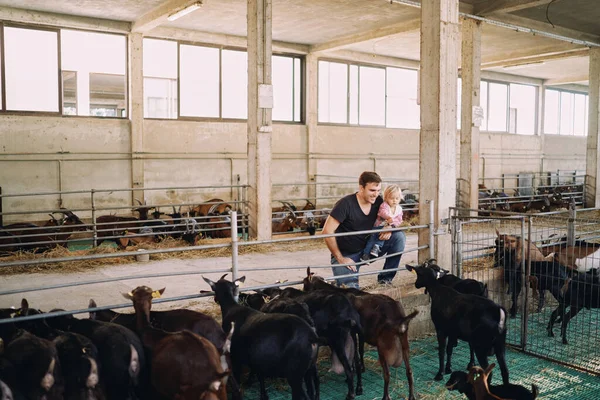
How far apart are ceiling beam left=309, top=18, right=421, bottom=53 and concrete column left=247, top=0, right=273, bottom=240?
4.53m

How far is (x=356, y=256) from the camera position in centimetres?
711

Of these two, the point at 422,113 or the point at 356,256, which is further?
the point at 422,113

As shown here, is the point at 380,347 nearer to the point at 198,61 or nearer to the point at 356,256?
the point at 356,256

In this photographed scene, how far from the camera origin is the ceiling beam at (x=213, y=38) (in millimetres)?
14877

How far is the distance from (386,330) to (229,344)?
1.46 meters

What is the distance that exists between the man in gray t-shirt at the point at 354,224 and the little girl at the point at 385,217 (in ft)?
0.23

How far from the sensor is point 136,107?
1429 cm

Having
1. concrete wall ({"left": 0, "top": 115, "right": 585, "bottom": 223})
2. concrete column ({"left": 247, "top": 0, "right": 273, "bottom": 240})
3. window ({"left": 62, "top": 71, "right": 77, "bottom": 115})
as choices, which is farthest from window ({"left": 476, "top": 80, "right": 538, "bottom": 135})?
window ({"left": 62, "top": 71, "right": 77, "bottom": 115})

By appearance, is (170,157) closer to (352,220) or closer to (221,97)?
(221,97)

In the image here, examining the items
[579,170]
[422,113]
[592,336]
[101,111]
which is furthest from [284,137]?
[579,170]

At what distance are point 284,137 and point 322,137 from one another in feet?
4.70

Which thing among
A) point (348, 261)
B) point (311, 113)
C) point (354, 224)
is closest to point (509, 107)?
point (311, 113)

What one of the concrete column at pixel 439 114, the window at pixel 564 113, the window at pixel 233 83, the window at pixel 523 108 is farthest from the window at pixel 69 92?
the window at pixel 564 113

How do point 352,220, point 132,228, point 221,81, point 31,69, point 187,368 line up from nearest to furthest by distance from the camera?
1. point 187,368
2. point 352,220
3. point 132,228
4. point 31,69
5. point 221,81
